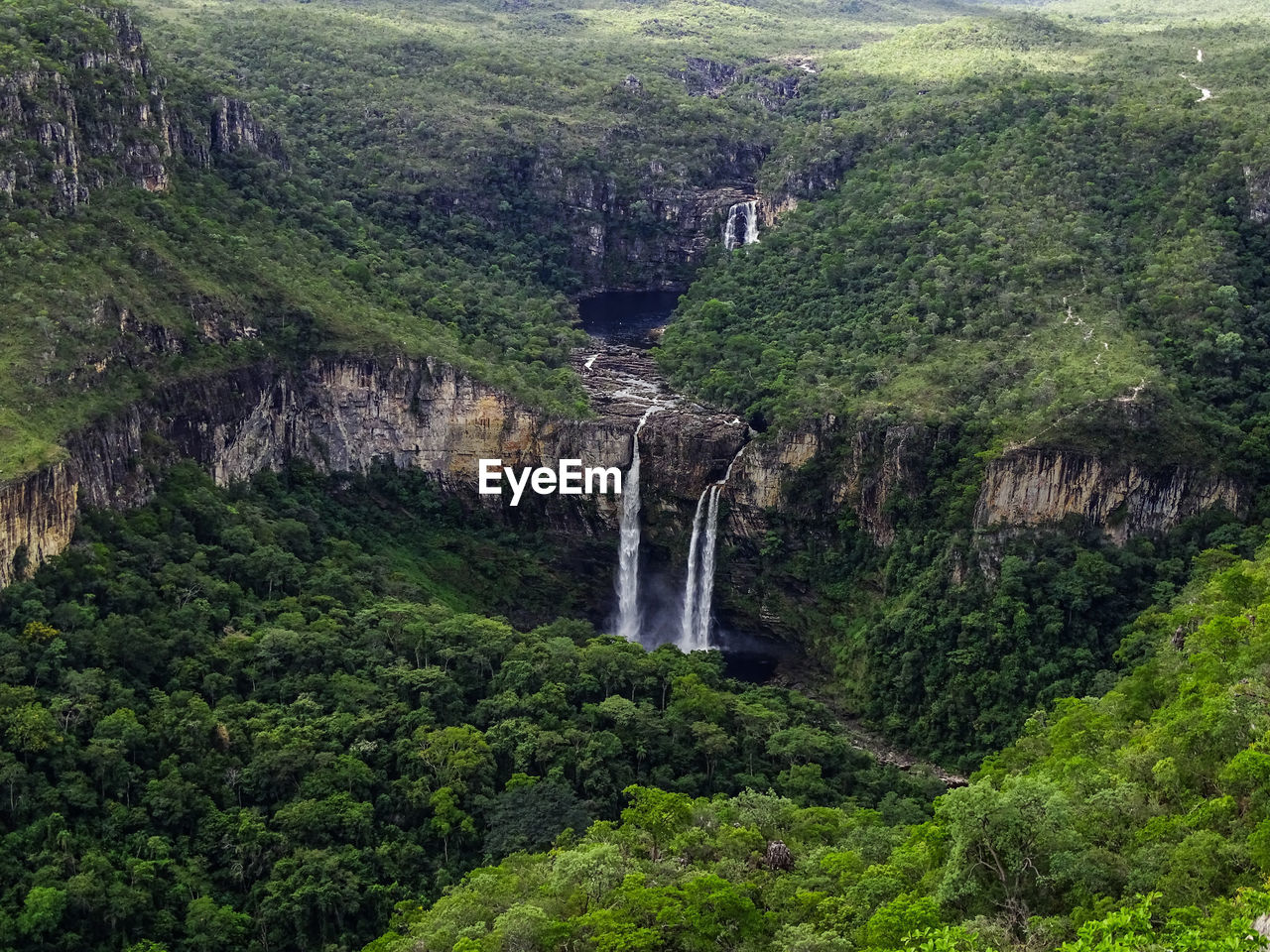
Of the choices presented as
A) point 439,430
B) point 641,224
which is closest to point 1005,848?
point 439,430

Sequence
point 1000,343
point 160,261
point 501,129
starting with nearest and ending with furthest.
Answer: point 160,261 → point 1000,343 → point 501,129

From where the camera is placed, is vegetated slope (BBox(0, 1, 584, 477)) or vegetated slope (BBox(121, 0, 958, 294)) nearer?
vegetated slope (BBox(0, 1, 584, 477))

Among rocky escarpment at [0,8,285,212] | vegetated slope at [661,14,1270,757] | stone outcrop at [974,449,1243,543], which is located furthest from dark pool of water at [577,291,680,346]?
stone outcrop at [974,449,1243,543]

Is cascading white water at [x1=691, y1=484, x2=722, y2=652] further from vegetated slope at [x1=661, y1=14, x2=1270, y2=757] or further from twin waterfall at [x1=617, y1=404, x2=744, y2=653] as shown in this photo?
vegetated slope at [x1=661, y1=14, x2=1270, y2=757]

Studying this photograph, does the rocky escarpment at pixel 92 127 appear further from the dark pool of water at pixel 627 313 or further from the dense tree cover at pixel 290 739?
the dark pool of water at pixel 627 313

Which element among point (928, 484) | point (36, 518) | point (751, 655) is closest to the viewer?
point (36, 518)

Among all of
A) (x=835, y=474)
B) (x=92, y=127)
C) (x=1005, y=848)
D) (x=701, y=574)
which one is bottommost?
(x=701, y=574)

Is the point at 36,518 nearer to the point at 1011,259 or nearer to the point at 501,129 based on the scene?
the point at 1011,259

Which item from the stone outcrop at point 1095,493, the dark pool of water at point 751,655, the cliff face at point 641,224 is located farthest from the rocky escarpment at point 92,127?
the stone outcrop at point 1095,493
